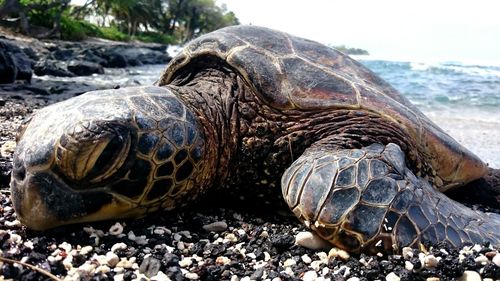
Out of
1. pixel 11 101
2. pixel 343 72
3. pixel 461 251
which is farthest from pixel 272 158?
pixel 11 101

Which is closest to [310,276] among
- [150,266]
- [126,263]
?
[150,266]

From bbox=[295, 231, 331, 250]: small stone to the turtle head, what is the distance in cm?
66

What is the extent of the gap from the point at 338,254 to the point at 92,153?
114cm

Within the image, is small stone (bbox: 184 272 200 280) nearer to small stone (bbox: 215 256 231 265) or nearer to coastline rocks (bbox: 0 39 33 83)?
small stone (bbox: 215 256 231 265)

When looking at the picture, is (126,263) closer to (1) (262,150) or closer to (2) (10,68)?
(1) (262,150)

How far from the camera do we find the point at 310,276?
6.12 feet

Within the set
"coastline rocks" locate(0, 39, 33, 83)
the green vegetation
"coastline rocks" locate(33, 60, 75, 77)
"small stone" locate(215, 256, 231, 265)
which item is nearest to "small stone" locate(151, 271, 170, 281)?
"small stone" locate(215, 256, 231, 265)

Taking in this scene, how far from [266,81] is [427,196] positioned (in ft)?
3.56

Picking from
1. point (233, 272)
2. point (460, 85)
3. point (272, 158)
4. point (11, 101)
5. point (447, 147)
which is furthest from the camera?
point (460, 85)

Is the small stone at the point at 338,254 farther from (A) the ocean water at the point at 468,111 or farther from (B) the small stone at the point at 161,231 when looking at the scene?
(A) the ocean water at the point at 468,111

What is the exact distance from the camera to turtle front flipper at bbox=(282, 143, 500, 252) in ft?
6.48

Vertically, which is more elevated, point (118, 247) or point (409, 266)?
point (409, 266)

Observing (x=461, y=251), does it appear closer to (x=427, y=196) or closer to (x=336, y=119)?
(x=427, y=196)

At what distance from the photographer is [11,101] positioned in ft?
23.5
